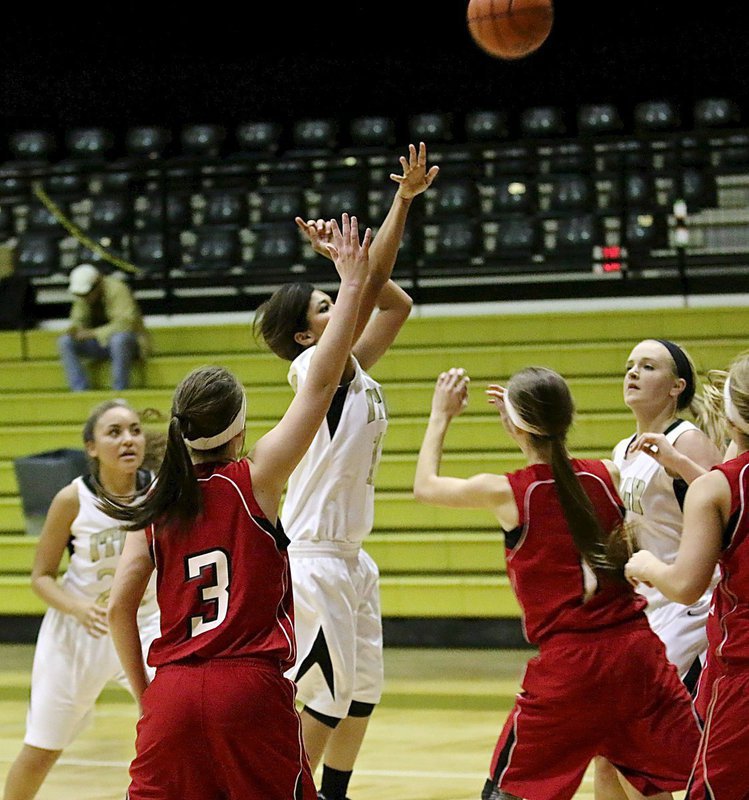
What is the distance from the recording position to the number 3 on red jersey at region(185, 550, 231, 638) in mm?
2588

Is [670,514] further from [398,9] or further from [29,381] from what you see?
[398,9]

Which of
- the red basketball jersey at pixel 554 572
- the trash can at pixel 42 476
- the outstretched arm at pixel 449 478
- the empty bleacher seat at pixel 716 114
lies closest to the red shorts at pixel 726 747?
the red basketball jersey at pixel 554 572

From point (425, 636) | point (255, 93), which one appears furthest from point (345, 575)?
point (255, 93)

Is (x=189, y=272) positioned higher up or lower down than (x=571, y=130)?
lower down

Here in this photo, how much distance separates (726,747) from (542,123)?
986 cm

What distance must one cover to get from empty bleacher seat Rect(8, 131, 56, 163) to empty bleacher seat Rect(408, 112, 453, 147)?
3.67 metres

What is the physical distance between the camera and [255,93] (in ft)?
44.3

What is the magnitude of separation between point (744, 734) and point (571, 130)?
10.4m

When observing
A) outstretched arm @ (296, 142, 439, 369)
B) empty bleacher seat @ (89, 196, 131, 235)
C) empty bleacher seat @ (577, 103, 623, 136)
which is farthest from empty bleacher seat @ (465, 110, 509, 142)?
outstretched arm @ (296, 142, 439, 369)

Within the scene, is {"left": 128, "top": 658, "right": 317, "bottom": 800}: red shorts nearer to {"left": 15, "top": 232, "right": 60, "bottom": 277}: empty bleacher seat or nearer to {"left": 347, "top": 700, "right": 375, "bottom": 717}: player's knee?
{"left": 347, "top": 700, "right": 375, "bottom": 717}: player's knee

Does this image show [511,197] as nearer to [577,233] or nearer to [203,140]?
[577,233]

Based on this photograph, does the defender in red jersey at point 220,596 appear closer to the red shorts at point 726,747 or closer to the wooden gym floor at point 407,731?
the red shorts at point 726,747

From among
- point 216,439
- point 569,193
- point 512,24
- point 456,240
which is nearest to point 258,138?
point 456,240

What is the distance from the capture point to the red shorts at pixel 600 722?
3.10 metres
